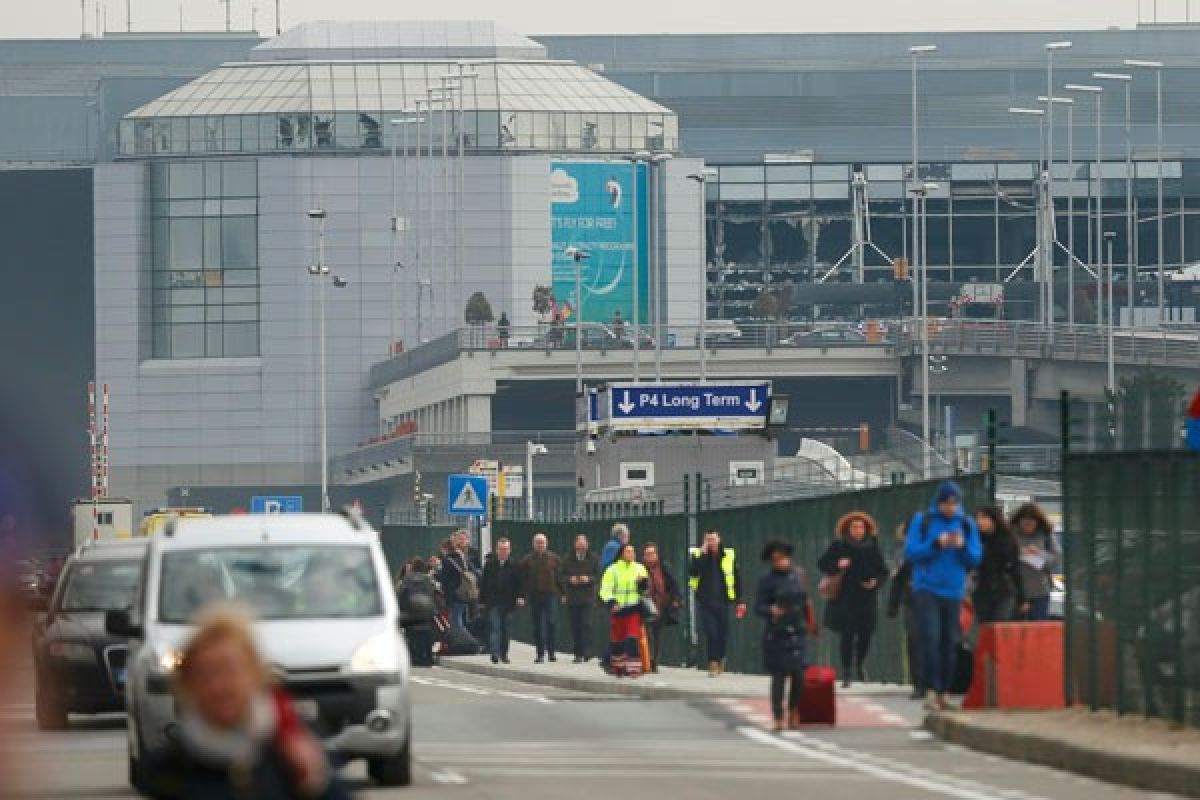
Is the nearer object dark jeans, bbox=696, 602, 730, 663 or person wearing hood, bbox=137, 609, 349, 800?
person wearing hood, bbox=137, 609, 349, 800

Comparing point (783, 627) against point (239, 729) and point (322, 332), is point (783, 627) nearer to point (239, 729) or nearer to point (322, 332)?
point (239, 729)

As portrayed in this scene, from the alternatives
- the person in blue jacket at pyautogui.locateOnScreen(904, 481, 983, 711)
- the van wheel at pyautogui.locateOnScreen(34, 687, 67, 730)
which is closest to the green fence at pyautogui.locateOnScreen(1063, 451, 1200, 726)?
the person in blue jacket at pyautogui.locateOnScreen(904, 481, 983, 711)

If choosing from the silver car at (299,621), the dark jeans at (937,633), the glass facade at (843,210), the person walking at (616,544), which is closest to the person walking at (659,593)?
the person walking at (616,544)

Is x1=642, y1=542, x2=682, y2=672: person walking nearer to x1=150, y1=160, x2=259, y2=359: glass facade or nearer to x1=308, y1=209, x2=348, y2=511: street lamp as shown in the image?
x1=308, y1=209, x2=348, y2=511: street lamp

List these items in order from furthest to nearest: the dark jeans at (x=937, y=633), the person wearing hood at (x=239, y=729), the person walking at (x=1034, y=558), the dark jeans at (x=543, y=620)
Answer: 1. the dark jeans at (x=543, y=620)
2. the person walking at (x=1034, y=558)
3. the dark jeans at (x=937, y=633)
4. the person wearing hood at (x=239, y=729)

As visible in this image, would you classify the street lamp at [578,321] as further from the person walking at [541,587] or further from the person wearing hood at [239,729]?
the person wearing hood at [239,729]

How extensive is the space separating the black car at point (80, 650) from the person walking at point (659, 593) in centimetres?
1133

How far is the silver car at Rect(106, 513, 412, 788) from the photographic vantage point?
19.0 meters

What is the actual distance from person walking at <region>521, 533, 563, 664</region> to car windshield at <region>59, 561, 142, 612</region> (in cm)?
1598

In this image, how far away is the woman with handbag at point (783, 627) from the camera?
80.5ft

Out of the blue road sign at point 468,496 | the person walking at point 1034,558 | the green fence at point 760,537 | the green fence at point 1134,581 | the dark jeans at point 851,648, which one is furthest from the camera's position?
the blue road sign at point 468,496

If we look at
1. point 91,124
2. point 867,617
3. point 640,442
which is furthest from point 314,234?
point 867,617

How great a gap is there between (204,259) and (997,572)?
125641mm

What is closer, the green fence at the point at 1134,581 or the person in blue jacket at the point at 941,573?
the green fence at the point at 1134,581
